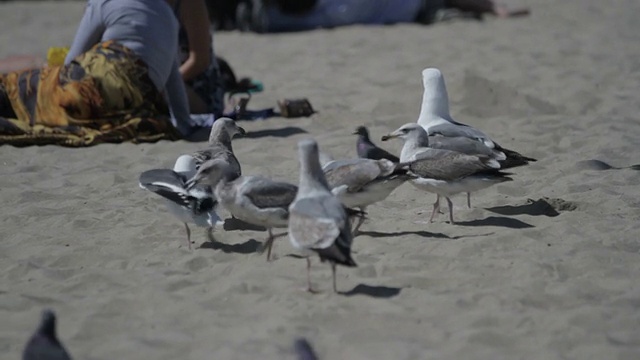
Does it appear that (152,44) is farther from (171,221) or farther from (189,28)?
(171,221)

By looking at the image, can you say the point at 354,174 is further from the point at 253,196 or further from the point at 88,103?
the point at 88,103

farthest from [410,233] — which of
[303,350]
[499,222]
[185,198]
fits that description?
[303,350]

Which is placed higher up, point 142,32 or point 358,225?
point 142,32

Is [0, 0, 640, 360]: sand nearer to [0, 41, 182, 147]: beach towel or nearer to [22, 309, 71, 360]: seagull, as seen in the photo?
[0, 41, 182, 147]: beach towel

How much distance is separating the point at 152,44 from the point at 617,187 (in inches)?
147

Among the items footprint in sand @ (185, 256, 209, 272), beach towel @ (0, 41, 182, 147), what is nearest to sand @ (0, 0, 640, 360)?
footprint in sand @ (185, 256, 209, 272)

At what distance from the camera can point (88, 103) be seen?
8.29m

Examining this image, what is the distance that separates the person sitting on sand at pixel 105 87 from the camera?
826cm

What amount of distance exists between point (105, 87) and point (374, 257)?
3518 millimetres

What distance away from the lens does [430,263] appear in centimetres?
535

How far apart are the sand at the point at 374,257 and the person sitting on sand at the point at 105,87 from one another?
21 cm

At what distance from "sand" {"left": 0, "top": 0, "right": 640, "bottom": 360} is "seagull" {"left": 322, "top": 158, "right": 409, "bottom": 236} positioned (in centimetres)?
23

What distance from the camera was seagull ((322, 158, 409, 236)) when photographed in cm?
573

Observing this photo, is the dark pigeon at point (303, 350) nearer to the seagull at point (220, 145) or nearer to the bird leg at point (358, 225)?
the bird leg at point (358, 225)
